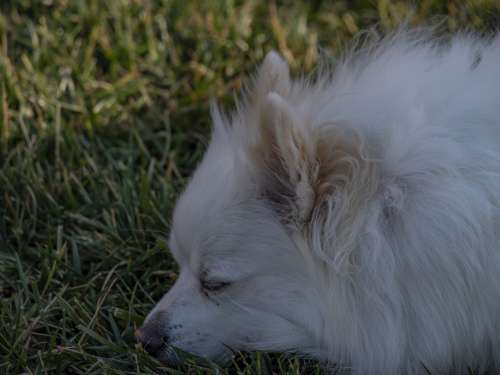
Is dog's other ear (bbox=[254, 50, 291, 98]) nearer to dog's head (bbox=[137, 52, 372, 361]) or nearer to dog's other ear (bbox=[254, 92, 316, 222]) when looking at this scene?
dog's head (bbox=[137, 52, 372, 361])

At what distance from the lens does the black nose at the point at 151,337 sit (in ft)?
9.14

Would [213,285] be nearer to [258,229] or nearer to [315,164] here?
[258,229]

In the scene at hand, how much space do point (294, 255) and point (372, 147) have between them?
44cm

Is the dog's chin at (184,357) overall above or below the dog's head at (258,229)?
below

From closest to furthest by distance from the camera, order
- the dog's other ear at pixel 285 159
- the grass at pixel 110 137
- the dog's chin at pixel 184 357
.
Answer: the dog's other ear at pixel 285 159 < the dog's chin at pixel 184 357 < the grass at pixel 110 137

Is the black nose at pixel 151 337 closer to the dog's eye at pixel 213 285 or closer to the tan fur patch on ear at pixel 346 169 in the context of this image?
the dog's eye at pixel 213 285

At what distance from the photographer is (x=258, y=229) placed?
8.46 ft

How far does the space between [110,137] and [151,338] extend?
6.02ft

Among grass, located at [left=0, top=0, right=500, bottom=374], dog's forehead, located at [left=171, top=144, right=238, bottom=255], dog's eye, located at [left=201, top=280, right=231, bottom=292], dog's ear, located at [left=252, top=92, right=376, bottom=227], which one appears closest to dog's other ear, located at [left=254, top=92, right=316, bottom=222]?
dog's ear, located at [left=252, top=92, right=376, bottom=227]

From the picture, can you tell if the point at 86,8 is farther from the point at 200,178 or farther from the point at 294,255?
the point at 294,255

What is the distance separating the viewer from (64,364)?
291 cm

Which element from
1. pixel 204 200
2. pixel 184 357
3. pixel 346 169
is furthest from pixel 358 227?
pixel 184 357

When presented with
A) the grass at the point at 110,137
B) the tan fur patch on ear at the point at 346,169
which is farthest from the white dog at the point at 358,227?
the grass at the point at 110,137

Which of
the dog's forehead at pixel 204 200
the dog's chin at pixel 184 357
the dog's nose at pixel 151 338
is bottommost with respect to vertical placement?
the dog's chin at pixel 184 357
